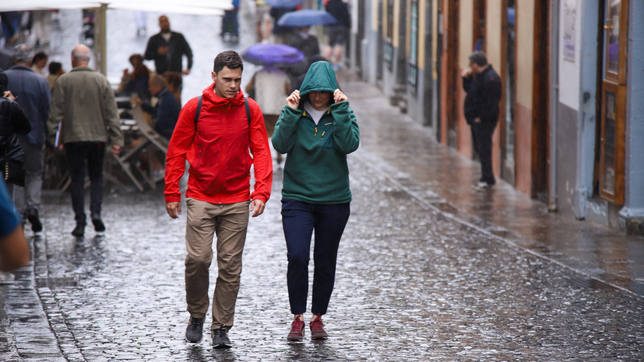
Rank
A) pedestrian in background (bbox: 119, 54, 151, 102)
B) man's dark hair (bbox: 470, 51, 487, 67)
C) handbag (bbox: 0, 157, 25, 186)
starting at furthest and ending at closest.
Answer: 1. pedestrian in background (bbox: 119, 54, 151, 102)
2. man's dark hair (bbox: 470, 51, 487, 67)
3. handbag (bbox: 0, 157, 25, 186)

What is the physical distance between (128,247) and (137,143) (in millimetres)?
4254

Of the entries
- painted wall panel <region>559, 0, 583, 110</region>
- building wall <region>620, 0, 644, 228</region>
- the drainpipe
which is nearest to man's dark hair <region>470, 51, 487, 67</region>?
the drainpipe

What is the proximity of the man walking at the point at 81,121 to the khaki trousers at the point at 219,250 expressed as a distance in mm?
4187

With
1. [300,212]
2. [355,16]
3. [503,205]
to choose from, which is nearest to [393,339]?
[300,212]

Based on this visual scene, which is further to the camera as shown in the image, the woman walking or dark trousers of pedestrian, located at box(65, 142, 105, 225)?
dark trousers of pedestrian, located at box(65, 142, 105, 225)

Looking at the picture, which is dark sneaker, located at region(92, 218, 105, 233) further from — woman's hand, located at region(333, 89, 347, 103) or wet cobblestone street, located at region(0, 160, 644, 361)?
woman's hand, located at region(333, 89, 347, 103)

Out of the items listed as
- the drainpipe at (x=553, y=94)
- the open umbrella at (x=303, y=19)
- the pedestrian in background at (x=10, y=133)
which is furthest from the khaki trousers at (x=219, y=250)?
the open umbrella at (x=303, y=19)

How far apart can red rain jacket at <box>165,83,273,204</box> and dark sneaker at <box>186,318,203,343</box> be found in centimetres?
74

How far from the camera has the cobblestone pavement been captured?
736 centimetres

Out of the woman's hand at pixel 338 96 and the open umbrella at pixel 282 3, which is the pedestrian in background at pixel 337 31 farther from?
the woman's hand at pixel 338 96

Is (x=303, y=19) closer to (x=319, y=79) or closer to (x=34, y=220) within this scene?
(x=34, y=220)

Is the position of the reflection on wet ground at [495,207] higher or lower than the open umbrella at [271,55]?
lower

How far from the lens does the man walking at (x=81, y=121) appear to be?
37.4 ft

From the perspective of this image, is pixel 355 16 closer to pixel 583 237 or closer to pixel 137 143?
pixel 137 143
